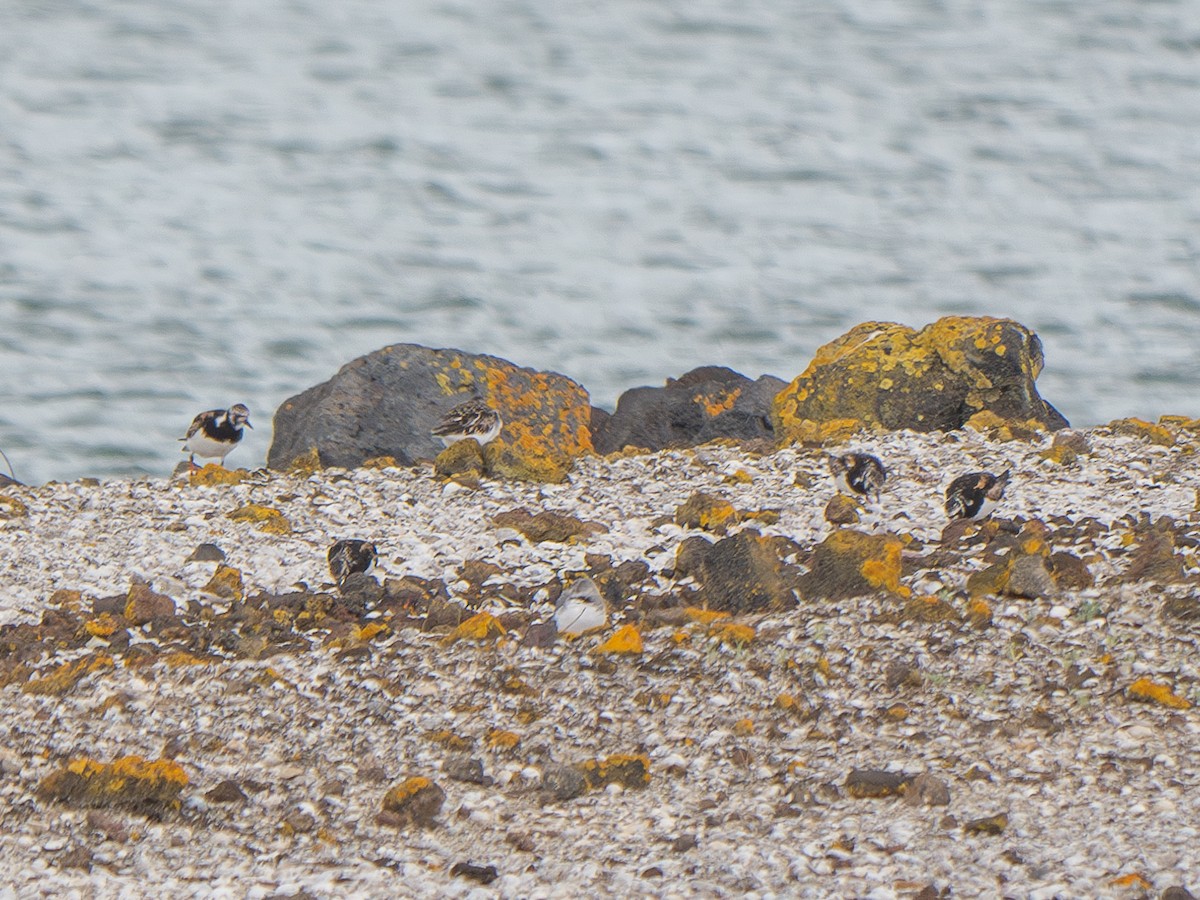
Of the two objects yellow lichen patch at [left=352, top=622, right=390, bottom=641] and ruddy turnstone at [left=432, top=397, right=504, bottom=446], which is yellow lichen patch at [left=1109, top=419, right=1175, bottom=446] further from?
yellow lichen patch at [left=352, top=622, right=390, bottom=641]

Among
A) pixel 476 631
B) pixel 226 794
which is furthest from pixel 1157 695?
pixel 226 794

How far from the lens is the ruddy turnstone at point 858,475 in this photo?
852 cm

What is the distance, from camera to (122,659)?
699cm

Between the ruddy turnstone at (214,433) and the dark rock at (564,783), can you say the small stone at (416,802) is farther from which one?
the ruddy turnstone at (214,433)

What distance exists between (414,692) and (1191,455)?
5112 millimetres

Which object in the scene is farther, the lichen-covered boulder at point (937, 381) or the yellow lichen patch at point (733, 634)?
the lichen-covered boulder at point (937, 381)

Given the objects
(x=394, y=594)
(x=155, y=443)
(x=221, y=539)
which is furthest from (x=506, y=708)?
(x=155, y=443)

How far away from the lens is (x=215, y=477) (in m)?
9.69

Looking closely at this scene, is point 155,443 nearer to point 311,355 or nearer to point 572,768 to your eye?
point 311,355

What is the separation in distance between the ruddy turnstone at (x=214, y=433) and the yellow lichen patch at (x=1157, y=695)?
621cm

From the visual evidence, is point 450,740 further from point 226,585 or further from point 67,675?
point 226,585

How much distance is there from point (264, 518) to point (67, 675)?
218 cm

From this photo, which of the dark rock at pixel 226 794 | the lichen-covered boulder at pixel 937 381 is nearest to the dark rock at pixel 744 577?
the dark rock at pixel 226 794

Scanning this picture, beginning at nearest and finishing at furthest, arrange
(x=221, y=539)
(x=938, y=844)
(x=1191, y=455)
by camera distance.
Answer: (x=938, y=844) → (x=221, y=539) → (x=1191, y=455)
